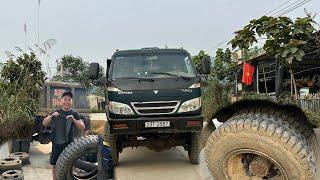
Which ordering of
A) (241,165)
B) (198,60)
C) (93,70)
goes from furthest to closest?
(198,60)
(93,70)
(241,165)

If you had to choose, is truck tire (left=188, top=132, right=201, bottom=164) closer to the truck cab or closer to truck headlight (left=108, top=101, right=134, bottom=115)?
the truck cab

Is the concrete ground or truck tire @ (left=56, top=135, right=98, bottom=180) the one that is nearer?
the concrete ground

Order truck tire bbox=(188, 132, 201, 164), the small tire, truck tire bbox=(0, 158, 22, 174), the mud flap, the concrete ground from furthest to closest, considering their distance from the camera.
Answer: the small tire < truck tire bbox=(0, 158, 22, 174) < truck tire bbox=(188, 132, 201, 164) < the mud flap < the concrete ground

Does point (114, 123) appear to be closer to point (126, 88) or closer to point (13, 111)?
point (126, 88)

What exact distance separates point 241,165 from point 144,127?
11.2 ft

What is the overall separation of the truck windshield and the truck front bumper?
31.4 inches

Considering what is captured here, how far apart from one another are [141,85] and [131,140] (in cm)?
98

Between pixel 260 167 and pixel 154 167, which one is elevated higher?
pixel 260 167

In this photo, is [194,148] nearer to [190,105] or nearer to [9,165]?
[190,105]

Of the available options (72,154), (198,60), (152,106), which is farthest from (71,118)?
(198,60)

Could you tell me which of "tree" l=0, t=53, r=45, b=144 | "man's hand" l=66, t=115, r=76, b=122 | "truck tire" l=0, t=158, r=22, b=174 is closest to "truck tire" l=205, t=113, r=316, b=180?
"man's hand" l=66, t=115, r=76, b=122

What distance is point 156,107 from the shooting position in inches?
235

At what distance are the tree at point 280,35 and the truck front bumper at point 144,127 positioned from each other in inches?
88.1

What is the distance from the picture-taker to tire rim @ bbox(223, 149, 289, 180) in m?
2.44
